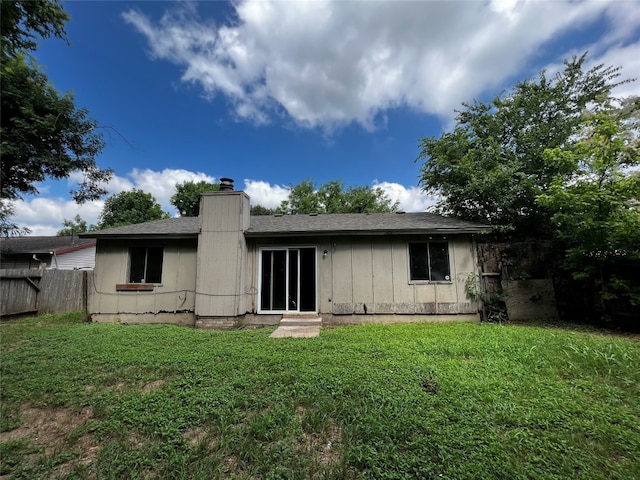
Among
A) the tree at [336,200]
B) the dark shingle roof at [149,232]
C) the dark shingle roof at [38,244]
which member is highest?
the tree at [336,200]

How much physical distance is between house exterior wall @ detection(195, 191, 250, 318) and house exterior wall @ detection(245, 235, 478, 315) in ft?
1.40

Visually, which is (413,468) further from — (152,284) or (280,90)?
(280,90)

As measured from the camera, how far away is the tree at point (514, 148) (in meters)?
9.00

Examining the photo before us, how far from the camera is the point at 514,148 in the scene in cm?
1029

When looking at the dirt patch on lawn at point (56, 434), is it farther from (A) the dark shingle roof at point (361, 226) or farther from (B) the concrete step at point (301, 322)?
(A) the dark shingle roof at point (361, 226)

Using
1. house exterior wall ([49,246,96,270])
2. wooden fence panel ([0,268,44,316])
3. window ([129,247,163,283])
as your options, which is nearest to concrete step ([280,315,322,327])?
window ([129,247,163,283])

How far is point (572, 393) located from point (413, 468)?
2365 mm

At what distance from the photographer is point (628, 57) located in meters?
8.24

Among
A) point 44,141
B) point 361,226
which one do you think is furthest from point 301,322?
point 44,141

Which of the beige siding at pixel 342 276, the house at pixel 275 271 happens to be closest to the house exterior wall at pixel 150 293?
the house at pixel 275 271

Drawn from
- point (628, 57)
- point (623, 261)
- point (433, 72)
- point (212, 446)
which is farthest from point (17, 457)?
point (628, 57)

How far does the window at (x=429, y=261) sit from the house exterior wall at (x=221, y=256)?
4660mm

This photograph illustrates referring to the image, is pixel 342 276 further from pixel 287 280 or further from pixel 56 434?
pixel 56 434

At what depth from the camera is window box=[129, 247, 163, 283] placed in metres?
7.86
